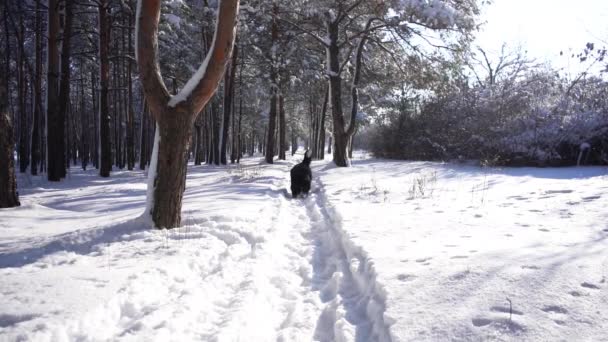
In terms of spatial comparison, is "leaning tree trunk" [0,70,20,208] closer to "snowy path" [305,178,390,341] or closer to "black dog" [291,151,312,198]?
"snowy path" [305,178,390,341]

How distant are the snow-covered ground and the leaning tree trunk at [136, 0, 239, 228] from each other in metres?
0.49

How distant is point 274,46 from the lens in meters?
16.5

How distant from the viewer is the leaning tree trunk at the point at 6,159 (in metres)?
5.77

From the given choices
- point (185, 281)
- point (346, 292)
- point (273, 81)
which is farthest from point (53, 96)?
point (346, 292)

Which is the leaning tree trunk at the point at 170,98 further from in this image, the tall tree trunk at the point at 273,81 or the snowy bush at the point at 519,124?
the tall tree trunk at the point at 273,81

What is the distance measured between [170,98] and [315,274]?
3050 mm

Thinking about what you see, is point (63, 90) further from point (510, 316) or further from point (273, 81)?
point (510, 316)

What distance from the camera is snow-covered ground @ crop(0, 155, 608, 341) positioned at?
2.36 metres

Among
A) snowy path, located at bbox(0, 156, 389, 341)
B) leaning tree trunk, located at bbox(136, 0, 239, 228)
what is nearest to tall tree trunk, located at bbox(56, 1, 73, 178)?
snowy path, located at bbox(0, 156, 389, 341)

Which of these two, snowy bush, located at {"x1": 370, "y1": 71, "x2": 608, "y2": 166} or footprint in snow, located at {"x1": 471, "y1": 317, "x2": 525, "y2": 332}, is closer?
footprint in snow, located at {"x1": 471, "y1": 317, "x2": 525, "y2": 332}

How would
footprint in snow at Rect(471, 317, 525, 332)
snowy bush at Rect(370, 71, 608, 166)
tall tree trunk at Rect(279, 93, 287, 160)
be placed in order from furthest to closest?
1. tall tree trunk at Rect(279, 93, 287, 160)
2. snowy bush at Rect(370, 71, 608, 166)
3. footprint in snow at Rect(471, 317, 525, 332)

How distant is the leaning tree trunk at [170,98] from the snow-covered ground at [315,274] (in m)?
0.49

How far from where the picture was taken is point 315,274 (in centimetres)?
387

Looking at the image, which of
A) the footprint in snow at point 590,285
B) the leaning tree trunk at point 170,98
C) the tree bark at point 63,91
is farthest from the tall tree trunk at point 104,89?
the footprint in snow at point 590,285
